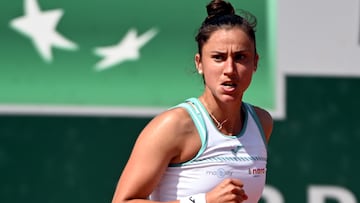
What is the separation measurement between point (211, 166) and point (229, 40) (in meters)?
0.33

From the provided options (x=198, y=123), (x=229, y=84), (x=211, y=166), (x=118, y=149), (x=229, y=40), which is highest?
(x=229, y=40)

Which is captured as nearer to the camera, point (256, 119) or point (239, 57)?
point (239, 57)

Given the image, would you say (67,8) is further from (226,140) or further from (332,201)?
(226,140)

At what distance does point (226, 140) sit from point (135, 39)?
216cm

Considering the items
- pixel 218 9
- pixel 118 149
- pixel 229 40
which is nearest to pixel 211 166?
pixel 229 40

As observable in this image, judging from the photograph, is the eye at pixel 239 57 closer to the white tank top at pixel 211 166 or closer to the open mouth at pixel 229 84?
the open mouth at pixel 229 84

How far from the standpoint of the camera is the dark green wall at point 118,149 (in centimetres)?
458

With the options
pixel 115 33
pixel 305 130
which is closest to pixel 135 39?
pixel 115 33

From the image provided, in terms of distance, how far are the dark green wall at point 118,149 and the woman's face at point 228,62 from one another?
2166mm

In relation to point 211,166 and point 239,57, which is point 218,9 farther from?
point 211,166

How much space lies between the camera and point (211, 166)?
2.47m

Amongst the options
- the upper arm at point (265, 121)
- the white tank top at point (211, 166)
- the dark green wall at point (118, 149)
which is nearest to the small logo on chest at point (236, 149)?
the white tank top at point (211, 166)

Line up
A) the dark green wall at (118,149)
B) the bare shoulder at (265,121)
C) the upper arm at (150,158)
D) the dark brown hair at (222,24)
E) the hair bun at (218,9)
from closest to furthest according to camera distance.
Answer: the upper arm at (150,158) < the dark brown hair at (222,24) < the hair bun at (218,9) < the bare shoulder at (265,121) < the dark green wall at (118,149)

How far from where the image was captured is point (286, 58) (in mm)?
4738
